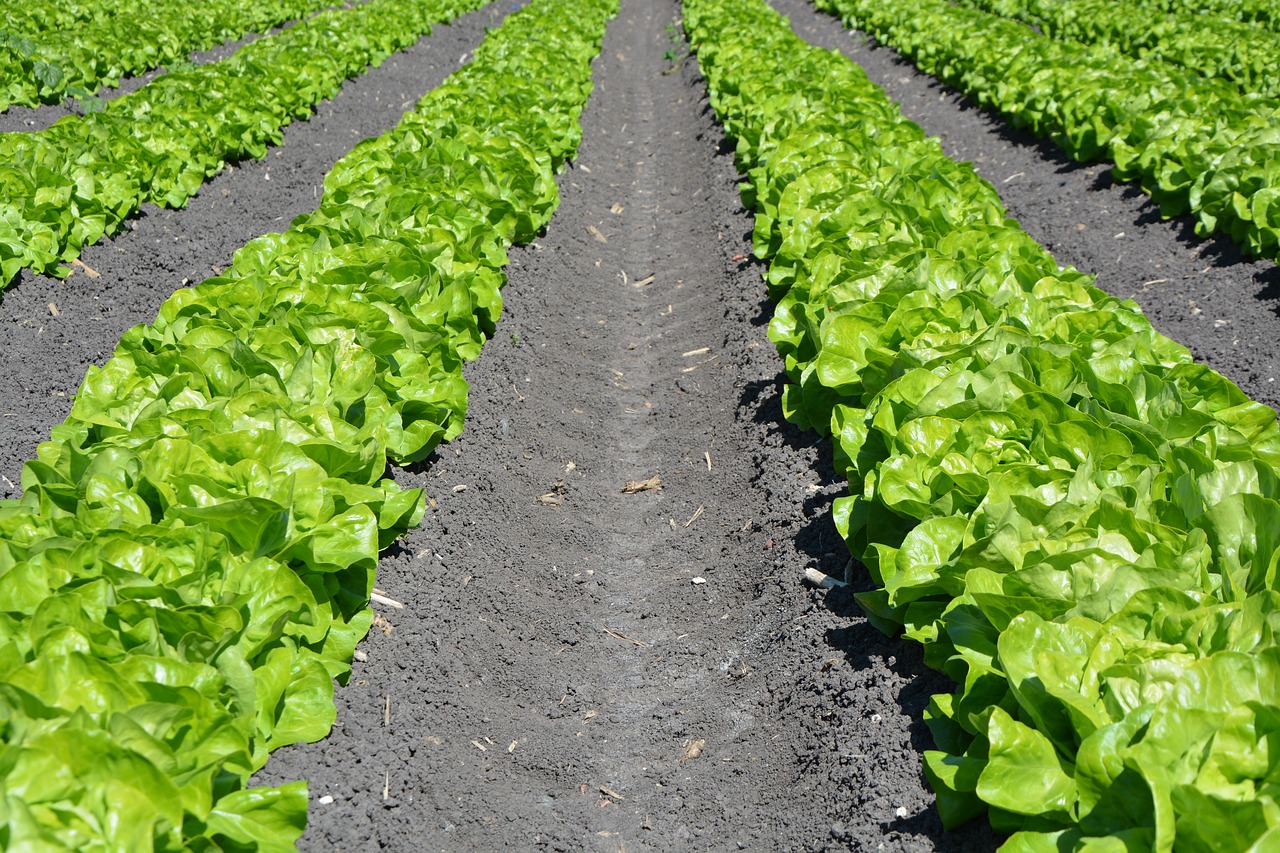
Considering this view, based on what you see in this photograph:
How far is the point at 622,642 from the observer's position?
4961mm

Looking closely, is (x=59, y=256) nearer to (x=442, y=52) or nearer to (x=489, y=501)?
(x=489, y=501)

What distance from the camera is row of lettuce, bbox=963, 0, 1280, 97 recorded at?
43.7 ft

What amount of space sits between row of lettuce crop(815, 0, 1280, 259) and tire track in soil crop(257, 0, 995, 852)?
159 inches

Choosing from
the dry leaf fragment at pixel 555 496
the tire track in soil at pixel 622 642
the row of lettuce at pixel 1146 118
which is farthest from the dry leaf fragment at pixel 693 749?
the row of lettuce at pixel 1146 118

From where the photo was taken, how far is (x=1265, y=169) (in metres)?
7.76

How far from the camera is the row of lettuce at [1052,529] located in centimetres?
248

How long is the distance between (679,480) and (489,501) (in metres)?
1.29

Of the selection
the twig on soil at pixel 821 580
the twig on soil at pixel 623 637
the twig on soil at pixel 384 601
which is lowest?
the twig on soil at pixel 623 637

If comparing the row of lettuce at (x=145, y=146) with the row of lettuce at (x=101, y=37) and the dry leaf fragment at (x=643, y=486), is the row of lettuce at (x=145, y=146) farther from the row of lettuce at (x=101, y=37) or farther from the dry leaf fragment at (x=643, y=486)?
the dry leaf fragment at (x=643, y=486)

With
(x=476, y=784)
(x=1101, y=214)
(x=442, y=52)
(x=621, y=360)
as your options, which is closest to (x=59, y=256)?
(x=621, y=360)

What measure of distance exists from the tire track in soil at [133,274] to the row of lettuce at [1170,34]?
1166 cm

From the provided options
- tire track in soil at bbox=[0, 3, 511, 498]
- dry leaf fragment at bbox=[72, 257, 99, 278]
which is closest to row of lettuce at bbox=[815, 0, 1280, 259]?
tire track in soil at bbox=[0, 3, 511, 498]

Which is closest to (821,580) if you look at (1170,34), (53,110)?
(53,110)

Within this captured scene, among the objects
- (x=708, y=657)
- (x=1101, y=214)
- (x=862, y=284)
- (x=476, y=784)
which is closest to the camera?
(x=476, y=784)
